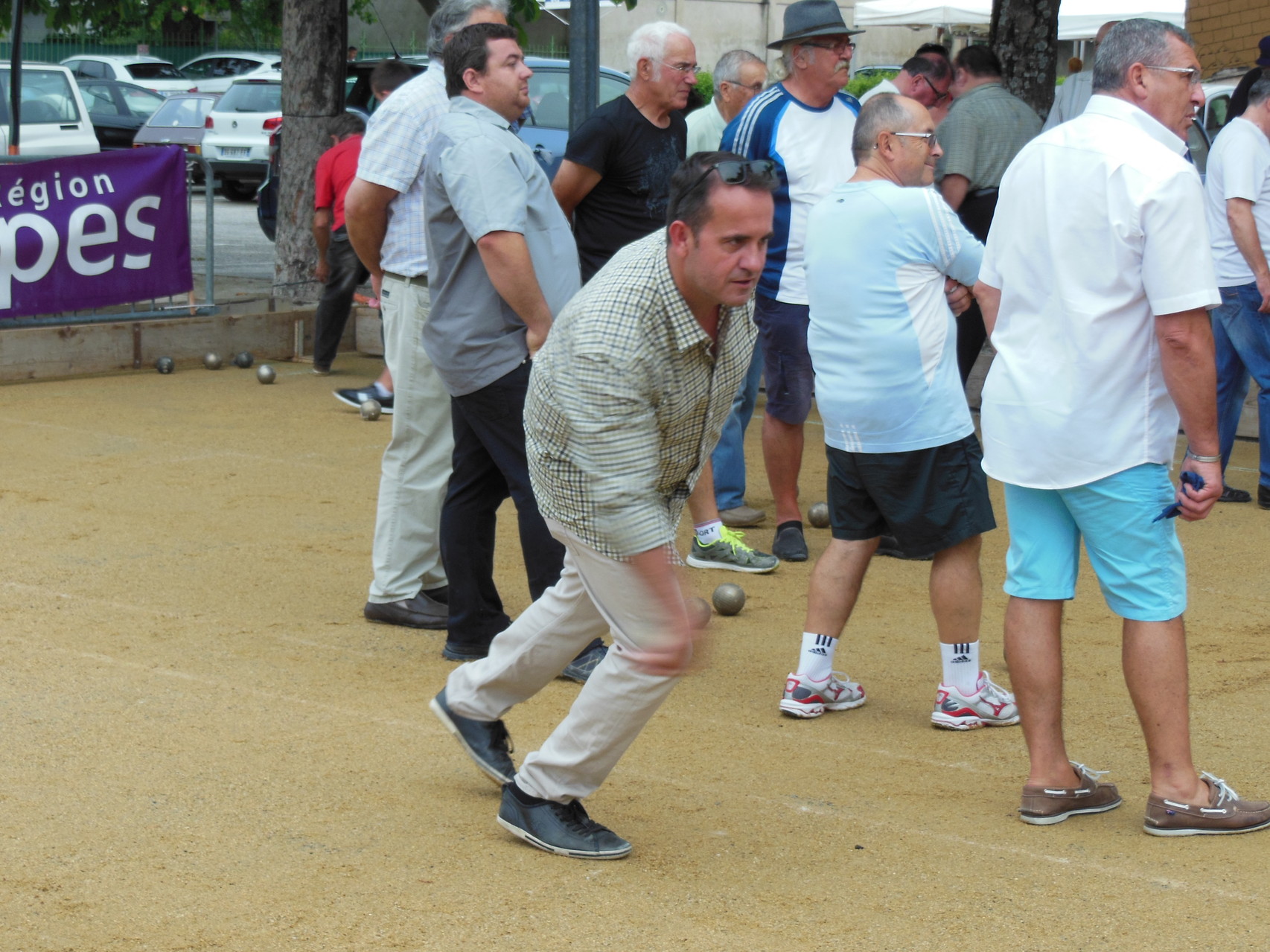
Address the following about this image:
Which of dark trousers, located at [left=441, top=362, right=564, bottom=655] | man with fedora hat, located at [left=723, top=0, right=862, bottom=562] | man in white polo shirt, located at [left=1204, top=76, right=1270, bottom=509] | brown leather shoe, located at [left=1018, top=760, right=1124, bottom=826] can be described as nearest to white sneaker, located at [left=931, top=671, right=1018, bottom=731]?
brown leather shoe, located at [left=1018, top=760, right=1124, bottom=826]

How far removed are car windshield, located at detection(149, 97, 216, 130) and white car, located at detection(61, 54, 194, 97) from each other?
15.3 ft

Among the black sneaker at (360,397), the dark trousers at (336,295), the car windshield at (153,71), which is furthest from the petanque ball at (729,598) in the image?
the car windshield at (153,71)

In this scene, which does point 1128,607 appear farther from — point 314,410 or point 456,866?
point 314,410

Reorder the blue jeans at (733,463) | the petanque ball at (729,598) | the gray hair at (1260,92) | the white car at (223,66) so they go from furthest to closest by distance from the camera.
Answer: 1. the white car at (223,66)
2. the gray hair at (1260,92)
3. the blue jeans at (733,463)
4. the petanque ball at (729,598)

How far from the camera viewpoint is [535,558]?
521 cm

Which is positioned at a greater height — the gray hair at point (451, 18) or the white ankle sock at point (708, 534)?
the gray hair at point (451, 18)

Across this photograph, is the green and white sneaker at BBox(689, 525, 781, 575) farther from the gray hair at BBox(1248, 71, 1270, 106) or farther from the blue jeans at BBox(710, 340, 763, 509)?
the gray hair at BBox(1248, 71, 1270, 106)

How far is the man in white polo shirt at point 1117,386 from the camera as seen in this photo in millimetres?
3830

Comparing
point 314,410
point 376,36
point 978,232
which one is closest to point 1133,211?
point 978,232

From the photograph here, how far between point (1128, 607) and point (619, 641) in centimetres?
129

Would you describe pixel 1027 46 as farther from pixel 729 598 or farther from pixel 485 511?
pixel 485 511

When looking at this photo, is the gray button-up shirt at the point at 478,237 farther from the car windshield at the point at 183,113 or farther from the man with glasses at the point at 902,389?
the car windshield at the point at 183,113

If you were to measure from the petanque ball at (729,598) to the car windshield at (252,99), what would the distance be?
20.8 metres

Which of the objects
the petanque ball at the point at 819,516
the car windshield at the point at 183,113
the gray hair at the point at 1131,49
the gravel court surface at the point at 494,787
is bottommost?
the gravel court surface at the point at 494,787
